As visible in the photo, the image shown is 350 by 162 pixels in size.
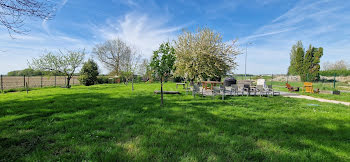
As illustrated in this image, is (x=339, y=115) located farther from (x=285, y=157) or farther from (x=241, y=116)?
(x=285, y=157)

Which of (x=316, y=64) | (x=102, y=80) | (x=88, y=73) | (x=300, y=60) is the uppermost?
(x=300, y=60)

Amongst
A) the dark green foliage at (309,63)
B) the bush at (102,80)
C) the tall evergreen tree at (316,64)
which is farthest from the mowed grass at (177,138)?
the tall evergreen tree at (316,64)

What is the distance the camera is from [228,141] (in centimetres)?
343

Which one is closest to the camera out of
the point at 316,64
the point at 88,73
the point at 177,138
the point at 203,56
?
the point at 177,138

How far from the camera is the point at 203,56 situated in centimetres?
2000

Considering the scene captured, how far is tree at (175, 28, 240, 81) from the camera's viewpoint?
19969 mm

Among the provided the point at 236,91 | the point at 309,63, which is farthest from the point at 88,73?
the point at 309,63

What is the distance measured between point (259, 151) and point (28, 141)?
510 centimetres

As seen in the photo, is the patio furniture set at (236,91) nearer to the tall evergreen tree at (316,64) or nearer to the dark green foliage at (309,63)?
the dark green foliage at (309,63)

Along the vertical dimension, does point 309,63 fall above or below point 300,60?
below

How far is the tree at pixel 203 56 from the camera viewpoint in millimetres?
19969

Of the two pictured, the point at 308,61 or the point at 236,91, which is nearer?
the point at 236,91

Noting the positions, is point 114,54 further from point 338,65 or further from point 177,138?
point 338,65

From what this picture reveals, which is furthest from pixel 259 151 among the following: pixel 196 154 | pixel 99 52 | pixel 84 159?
pixel 99 52
